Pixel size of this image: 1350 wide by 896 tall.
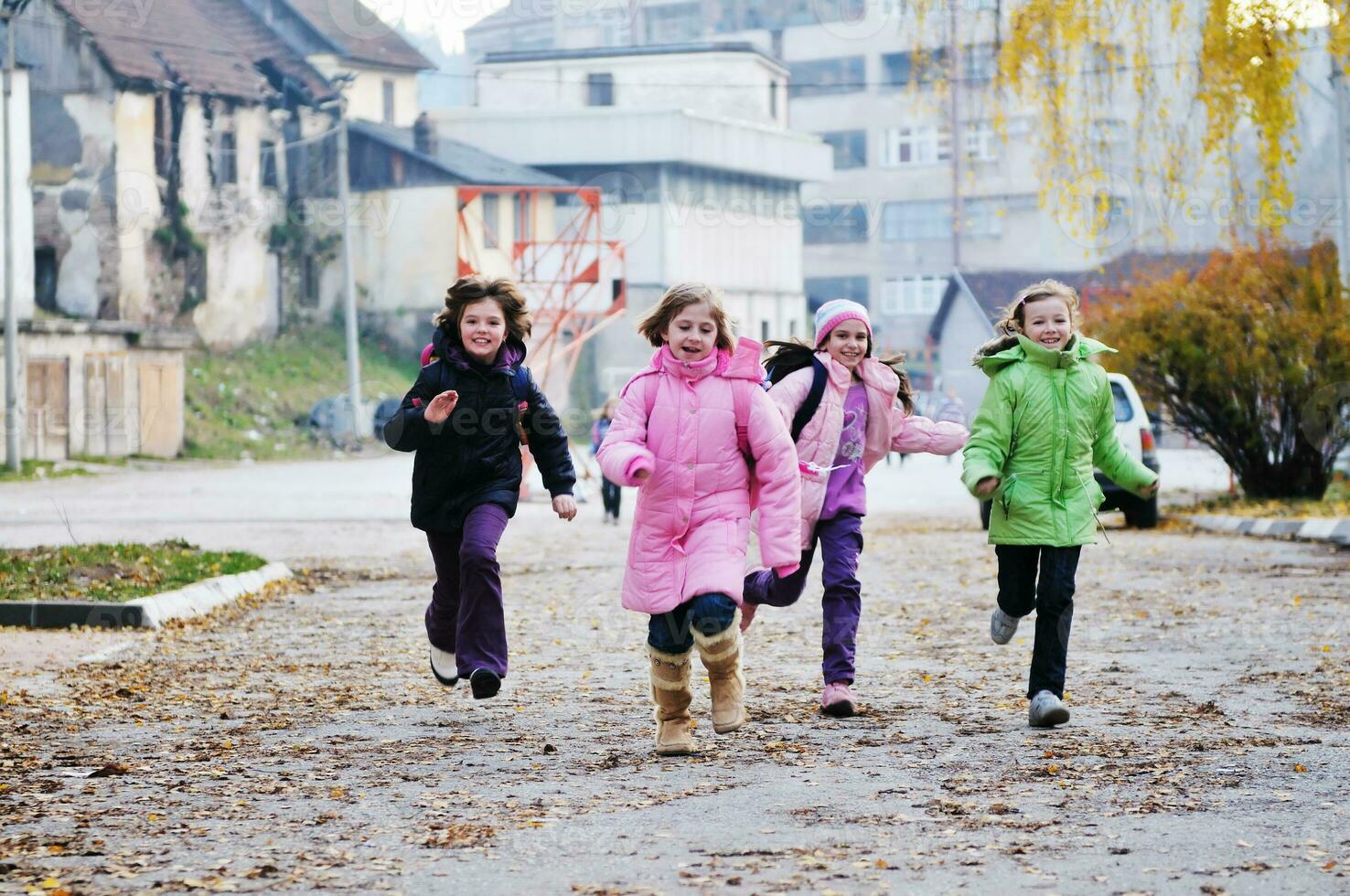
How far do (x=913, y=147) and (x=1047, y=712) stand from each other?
81.5 meters

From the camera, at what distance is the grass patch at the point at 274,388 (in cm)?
4497

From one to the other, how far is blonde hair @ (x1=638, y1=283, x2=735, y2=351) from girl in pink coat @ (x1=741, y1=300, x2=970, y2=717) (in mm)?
824

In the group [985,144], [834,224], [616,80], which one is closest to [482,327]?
[616,80]

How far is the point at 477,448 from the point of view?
25.9 ft

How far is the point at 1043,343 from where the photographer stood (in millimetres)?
7582

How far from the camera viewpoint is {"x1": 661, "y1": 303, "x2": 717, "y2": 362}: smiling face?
23.2 feet

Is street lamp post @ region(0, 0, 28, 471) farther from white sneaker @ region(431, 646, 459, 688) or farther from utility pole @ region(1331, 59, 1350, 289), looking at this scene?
white sneaker @ region(431, 646, 459, 688)

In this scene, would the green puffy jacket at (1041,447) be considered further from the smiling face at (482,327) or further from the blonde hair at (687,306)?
the smiling face at (482,327)

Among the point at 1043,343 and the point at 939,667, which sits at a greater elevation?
the point at 1043,343

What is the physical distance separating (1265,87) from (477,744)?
15.5 metres

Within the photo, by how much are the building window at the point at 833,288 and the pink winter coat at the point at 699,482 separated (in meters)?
80.1

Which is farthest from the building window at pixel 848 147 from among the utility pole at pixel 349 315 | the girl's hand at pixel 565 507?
the girl's hand at pixel 565 507

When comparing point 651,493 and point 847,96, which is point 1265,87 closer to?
point 651,493

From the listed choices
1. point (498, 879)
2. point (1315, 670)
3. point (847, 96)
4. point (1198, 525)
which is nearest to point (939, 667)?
point (1315, 670)
